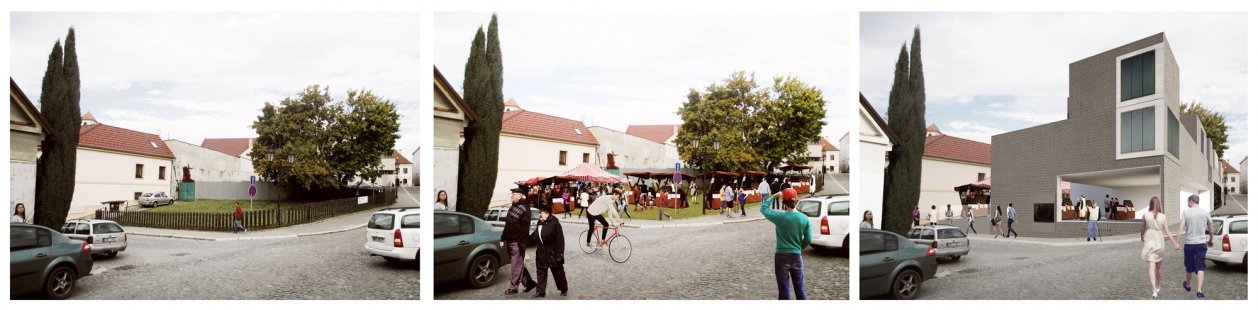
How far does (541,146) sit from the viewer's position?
27.6 feet

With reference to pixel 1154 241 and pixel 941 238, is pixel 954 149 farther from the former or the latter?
pixel 1154 241

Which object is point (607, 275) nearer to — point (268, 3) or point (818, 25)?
point (818, 25)

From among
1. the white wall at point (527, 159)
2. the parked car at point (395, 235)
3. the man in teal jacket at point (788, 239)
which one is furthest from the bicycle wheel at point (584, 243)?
the man in teal jacket at point (788, 239)

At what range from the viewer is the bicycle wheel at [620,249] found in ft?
27.5

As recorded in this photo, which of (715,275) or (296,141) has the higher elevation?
(296,141)

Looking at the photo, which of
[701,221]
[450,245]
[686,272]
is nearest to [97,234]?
[450,245]

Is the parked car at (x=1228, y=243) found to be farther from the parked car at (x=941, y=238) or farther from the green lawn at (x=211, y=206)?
the green lawn at (x=211, y=206)

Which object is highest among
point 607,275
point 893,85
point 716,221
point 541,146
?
point 893,85

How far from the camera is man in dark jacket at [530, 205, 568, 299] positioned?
7.95m

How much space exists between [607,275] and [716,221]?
1.31 metres

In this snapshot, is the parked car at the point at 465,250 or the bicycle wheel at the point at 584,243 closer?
the parked car at the point at 465,250

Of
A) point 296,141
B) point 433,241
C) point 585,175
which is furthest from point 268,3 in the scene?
point 585,175

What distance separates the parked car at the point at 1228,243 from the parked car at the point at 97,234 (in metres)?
11.3

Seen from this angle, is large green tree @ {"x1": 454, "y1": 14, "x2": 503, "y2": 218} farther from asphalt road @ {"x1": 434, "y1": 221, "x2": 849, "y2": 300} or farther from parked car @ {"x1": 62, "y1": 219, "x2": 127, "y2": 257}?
parked car @ {"x1": 62, "y1": 219, "x2": 127, "y2": 257}
